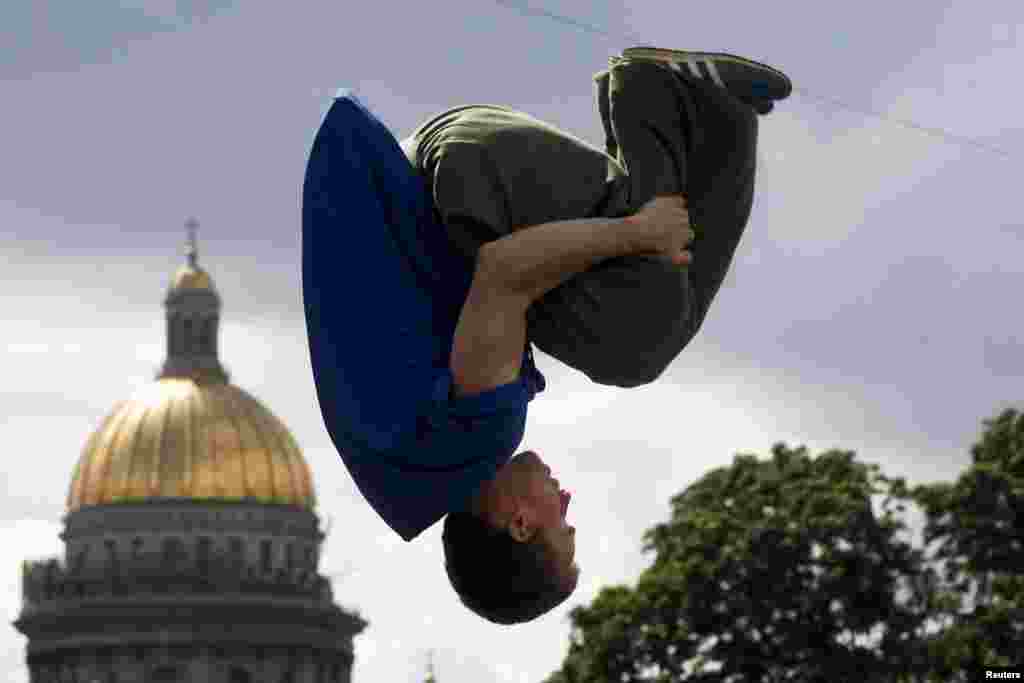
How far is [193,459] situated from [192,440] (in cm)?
228

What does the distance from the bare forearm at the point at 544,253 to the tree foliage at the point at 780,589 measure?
4422 cm

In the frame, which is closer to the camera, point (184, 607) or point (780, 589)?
point (780, 589)

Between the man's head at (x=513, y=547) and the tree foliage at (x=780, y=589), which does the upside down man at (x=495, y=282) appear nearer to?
the man's head at (x=513, y=547)

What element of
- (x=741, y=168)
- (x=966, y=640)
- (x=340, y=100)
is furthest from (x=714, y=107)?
(x=966, y=640)

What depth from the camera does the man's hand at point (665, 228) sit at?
9.06 metres

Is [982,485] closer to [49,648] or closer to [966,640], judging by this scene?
[966,640]

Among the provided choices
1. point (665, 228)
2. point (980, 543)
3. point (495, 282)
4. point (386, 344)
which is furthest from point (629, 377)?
point (980, 543)

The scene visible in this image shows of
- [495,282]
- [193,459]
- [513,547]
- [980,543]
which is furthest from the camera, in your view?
[193,459]

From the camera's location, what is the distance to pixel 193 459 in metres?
179

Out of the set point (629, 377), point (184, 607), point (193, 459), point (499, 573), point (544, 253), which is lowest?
point (499, 573)

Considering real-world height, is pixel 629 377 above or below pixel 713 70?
below

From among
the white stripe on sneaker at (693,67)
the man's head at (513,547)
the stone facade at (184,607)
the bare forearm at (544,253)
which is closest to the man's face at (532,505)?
the man's head at (513,547)

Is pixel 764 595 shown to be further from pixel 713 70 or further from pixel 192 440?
pixel 192 440

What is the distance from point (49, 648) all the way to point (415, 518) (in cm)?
16539
